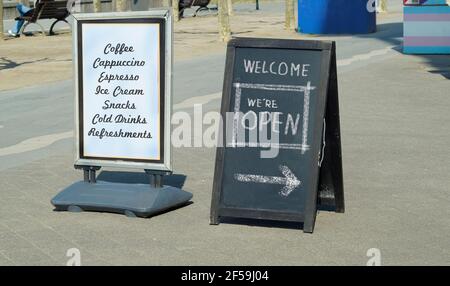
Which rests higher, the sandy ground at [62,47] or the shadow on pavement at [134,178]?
the shadow on pavement at [134,178]

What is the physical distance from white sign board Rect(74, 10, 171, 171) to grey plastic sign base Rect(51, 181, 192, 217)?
0.22 m

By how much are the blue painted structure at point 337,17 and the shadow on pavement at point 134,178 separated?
1851 centimetres

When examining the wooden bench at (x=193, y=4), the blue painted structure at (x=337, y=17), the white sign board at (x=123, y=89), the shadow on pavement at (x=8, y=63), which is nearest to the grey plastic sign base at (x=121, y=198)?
the white sign board at (x=123, y=89)

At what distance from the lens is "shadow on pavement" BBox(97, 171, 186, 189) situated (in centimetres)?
880

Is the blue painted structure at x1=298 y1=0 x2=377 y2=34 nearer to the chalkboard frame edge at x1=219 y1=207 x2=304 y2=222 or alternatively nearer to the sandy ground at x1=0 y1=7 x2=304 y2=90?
the sandy ground at x1=0 y1=7 x2=304 y2=90

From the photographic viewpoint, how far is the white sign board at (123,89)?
7629mm

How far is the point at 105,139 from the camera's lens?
786cm

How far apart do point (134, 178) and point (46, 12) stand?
67.3 ft

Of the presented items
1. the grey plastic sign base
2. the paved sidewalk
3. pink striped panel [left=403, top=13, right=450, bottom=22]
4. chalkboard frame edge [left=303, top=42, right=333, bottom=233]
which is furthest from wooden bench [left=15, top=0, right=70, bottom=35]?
chalkboard frame edge [left=303, top=42, right=333, bottom=233]

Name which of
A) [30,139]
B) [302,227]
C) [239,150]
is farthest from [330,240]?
[30,139]

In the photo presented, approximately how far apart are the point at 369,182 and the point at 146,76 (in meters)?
2.32

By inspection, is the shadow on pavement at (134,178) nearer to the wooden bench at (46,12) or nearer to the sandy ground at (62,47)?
the sandy ground at (62,47)
